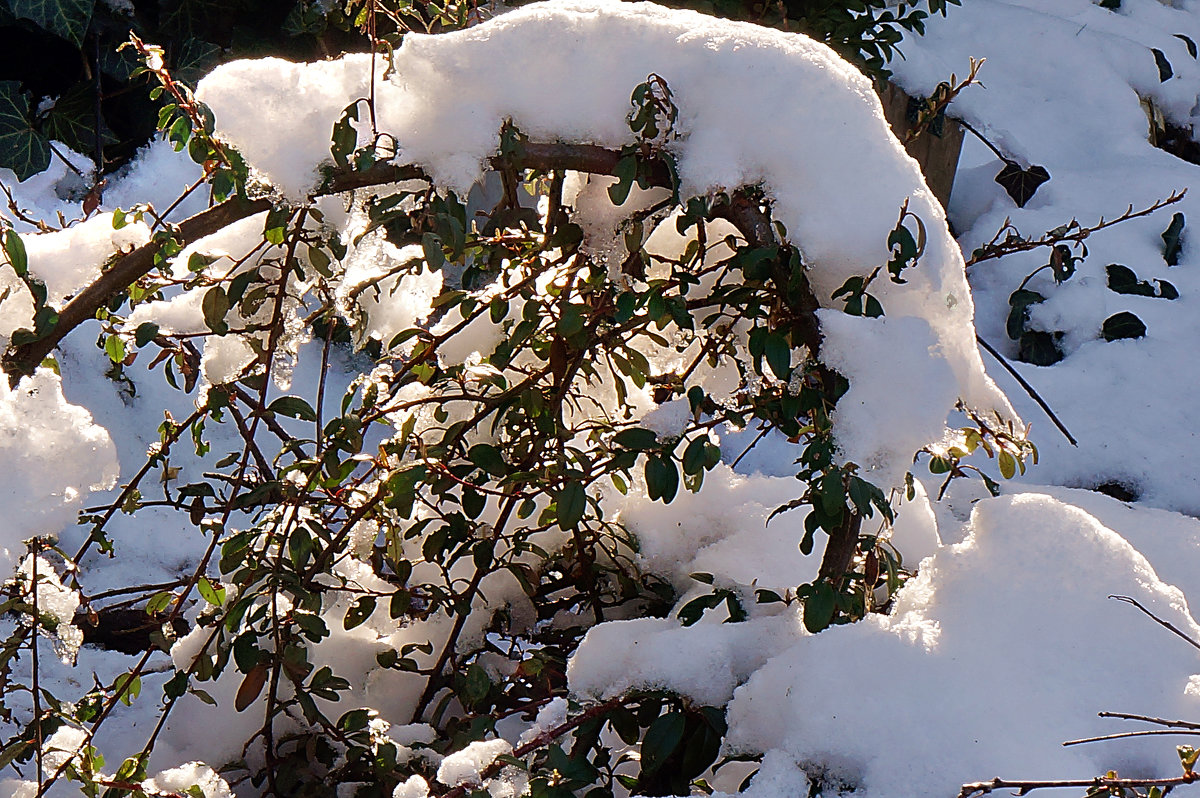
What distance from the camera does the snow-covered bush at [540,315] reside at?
3.01 ft

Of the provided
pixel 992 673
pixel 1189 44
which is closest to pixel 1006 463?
pixel 992 673

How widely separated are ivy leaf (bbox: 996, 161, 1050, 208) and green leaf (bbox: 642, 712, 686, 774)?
289 cm

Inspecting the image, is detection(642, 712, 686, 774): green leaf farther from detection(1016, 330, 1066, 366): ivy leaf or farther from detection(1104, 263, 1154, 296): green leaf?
detection(1104, 263, 1154, 296): green leaf

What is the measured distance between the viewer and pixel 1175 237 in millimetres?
3127

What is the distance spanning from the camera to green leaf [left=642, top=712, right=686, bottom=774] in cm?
93

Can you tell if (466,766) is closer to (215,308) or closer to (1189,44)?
(215,308)

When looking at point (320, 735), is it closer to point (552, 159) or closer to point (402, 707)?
point (402, 707)

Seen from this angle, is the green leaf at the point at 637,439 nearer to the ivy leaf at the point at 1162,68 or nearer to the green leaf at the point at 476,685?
the green leaf at the point at 476,685

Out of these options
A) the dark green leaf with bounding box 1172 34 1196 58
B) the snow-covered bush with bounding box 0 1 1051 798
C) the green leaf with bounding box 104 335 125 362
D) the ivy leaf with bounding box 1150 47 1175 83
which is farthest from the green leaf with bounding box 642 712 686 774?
the dark green leaf with bounding box 1172 34 1196 58

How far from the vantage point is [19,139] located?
8.52 feet

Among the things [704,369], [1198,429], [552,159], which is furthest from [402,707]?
[1198,429]

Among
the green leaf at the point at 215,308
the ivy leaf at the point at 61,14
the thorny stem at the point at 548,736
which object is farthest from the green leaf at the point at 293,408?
the ivy leaf at the point at 61,14

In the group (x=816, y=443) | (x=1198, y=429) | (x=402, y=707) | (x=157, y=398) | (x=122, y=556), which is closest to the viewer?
(x=816, y=443)

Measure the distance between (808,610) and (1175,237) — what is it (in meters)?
2.75
